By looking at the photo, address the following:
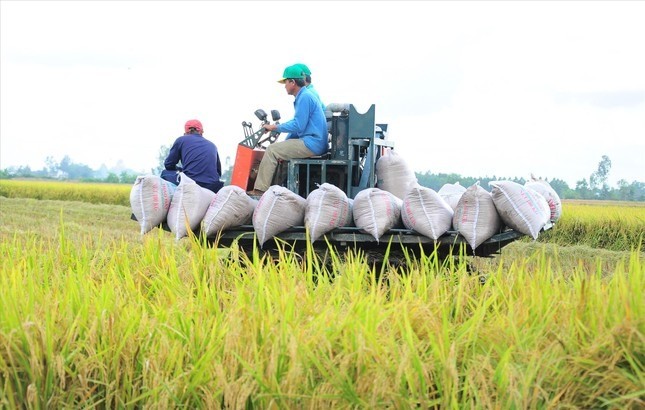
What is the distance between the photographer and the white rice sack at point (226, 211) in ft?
20.9

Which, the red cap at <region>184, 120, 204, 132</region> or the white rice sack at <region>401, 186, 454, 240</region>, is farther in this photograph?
the red cap at <region>184, 120, 204, 132</region>

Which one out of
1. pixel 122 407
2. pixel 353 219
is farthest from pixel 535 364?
pixel 353 219

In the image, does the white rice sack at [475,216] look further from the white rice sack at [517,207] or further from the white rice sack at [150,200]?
the white rice sack at [150,200]

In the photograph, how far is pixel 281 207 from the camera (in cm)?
624

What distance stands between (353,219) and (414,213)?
613mm

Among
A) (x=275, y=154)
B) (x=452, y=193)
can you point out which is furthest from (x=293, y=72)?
(x=452, y=193)

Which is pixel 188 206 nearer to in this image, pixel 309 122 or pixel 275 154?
pixel 275 154

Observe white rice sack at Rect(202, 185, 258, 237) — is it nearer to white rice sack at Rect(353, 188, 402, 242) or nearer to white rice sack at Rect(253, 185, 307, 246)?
white rice sack at Rect(253, 185, 307, 246)

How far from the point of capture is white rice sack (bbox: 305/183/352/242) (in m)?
6.20

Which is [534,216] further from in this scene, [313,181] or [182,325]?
[182,325]

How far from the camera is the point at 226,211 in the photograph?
639 centimetres

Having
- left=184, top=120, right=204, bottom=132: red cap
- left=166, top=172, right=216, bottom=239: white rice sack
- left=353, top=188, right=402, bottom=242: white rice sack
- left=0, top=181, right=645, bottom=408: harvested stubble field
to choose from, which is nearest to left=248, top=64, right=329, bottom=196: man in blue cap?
left=184, top=120, right=204, bottom=132: red cap

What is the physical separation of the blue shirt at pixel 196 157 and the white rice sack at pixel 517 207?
10.3 ft

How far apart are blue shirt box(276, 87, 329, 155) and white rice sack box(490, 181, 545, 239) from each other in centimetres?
209
